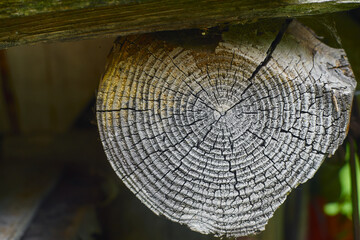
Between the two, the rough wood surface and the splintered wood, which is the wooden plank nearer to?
the splintered wood

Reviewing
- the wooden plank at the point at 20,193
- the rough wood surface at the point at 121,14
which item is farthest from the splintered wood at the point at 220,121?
the wooden plank at the point at 20,193

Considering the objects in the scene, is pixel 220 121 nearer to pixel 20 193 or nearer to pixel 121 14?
pixel 121 14

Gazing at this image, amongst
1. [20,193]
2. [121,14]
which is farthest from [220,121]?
[20,193]

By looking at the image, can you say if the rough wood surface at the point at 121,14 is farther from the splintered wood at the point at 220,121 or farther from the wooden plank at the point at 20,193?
the wooden plank at the point at 20,193

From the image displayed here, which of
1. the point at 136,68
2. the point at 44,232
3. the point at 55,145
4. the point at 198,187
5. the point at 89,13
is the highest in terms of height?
the point at 89,13

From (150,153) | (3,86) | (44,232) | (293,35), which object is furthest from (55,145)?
(293,35)

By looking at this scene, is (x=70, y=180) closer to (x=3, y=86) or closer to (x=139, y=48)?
(x=3, y=86)

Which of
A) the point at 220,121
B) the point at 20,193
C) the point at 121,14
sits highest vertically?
the point at 121,14
